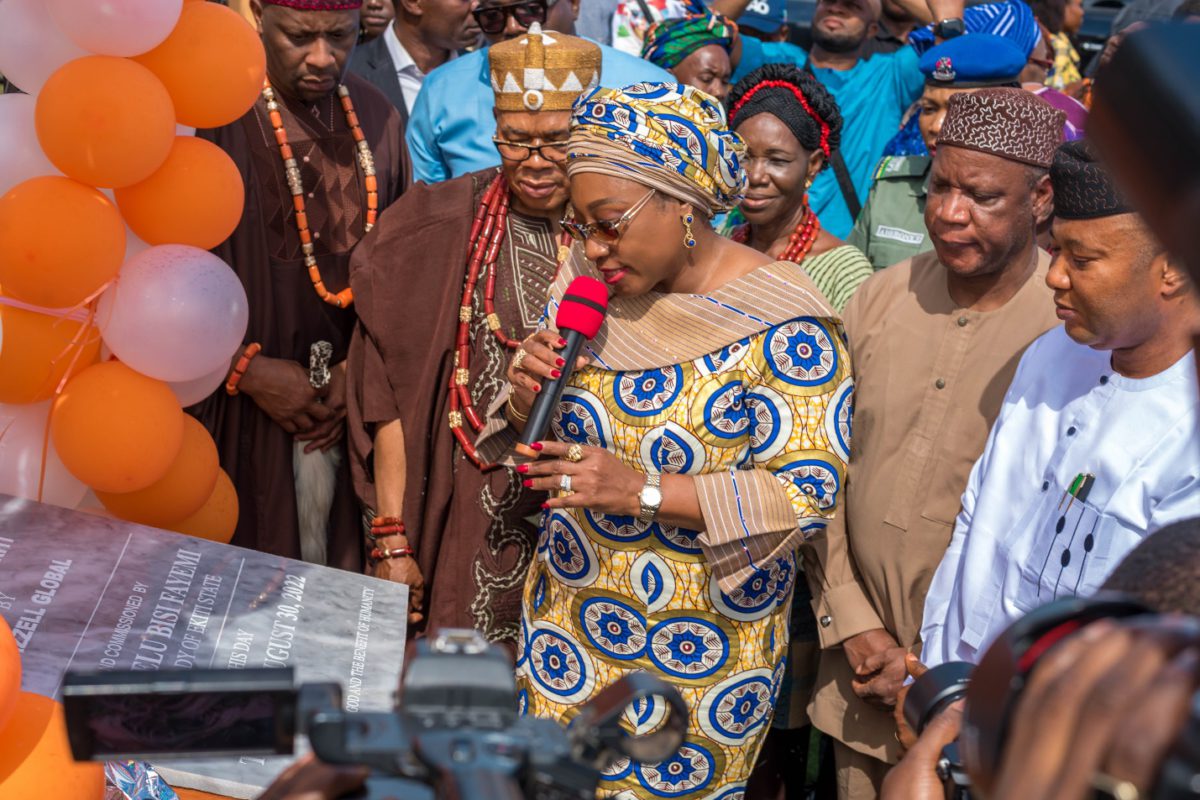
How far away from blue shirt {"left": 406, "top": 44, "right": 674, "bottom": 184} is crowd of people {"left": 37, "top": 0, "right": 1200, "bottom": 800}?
0.35 feet

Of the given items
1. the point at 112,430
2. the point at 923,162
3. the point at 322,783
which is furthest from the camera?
the point at 923,162

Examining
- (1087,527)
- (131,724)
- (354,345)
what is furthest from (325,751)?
(354,345)

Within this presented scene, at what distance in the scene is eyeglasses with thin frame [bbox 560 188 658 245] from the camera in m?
2.66

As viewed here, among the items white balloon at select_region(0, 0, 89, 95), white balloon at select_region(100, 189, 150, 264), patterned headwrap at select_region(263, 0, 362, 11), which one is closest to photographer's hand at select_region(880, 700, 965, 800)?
white balloon at select_region(100, 189, 150, 264)

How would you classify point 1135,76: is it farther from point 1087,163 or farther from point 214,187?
point 214,187

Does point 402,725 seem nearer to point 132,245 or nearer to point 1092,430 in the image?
point 1092,430

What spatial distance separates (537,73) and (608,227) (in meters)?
0.77

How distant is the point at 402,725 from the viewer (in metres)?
0.94

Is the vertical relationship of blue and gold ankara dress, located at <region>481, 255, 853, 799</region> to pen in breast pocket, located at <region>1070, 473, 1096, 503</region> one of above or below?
below

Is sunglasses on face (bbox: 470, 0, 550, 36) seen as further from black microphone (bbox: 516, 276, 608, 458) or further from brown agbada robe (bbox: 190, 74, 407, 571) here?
black microphone (bbox: 516, 276, 608, 458)

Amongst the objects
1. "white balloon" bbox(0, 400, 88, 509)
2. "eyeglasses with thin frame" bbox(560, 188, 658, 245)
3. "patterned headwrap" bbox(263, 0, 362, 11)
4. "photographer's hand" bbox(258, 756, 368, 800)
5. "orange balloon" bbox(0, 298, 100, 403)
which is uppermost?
"photographer's hand" bbox(258, 756, 368, 800)

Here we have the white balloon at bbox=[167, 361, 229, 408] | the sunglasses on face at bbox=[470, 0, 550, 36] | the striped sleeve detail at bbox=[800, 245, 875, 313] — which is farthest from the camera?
the sunglasses on face at bbox=[470, 0, 550, 36]

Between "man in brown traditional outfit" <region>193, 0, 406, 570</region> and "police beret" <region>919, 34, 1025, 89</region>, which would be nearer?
"man in brown traditional outfit" <region>193, 0, 406, 570</region>

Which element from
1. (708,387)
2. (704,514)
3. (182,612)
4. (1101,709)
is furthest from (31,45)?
(1101,709)
